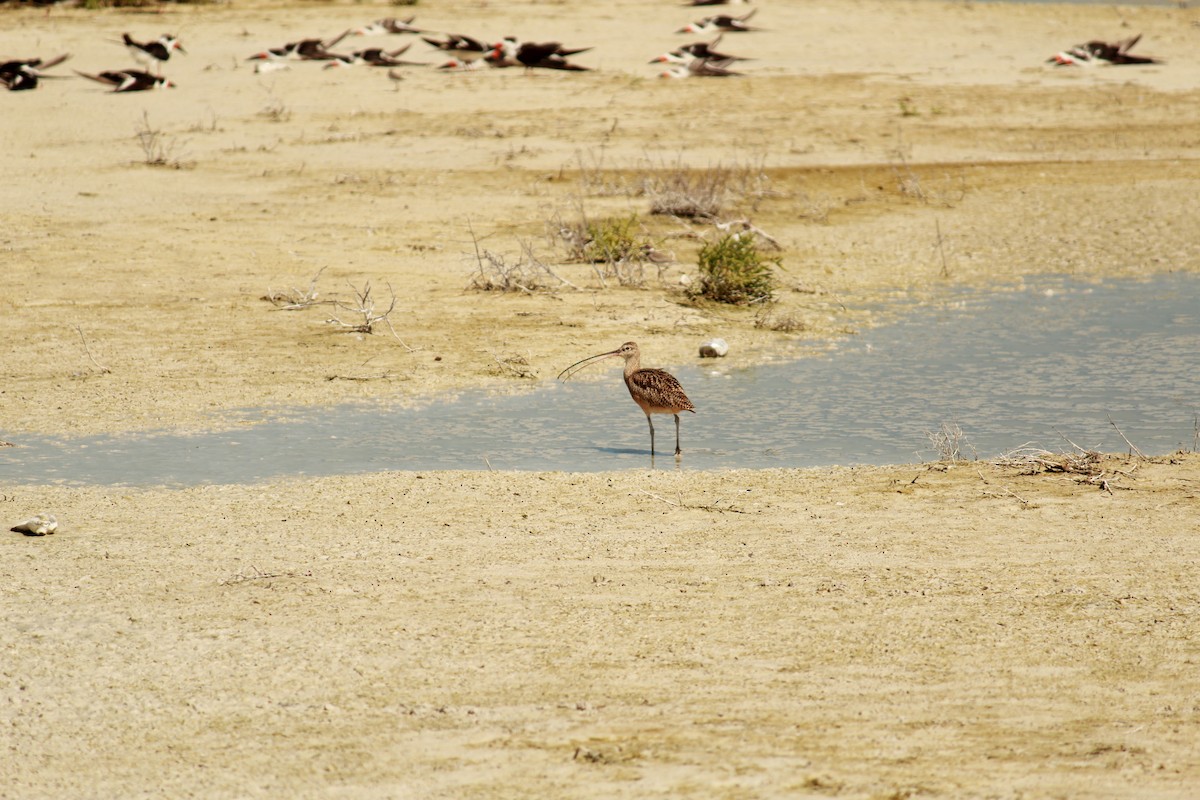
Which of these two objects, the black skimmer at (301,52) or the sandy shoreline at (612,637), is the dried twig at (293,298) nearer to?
the sandy shoreline at (612,637)

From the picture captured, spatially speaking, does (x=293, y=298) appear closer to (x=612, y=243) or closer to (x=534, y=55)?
(x=612, y=243)

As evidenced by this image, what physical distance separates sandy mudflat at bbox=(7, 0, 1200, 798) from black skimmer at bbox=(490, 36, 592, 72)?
727 centimetres

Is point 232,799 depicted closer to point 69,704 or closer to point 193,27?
point 69,704

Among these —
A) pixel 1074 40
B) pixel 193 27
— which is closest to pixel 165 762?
pixel 193 27

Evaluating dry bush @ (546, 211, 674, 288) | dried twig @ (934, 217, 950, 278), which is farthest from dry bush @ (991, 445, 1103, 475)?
dried twig @ (934, 217, 950, 278)

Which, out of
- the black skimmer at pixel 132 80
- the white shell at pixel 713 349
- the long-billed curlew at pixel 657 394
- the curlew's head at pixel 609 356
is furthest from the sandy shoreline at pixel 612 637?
the black skimmer at pixel 132 80

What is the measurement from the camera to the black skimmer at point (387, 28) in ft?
86.5

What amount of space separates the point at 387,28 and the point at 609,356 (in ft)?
59.0

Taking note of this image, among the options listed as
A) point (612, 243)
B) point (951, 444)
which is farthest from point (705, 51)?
point (951, 444)

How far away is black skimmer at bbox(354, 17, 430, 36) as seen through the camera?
26356 mm

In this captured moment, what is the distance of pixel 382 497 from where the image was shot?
25.0 ft

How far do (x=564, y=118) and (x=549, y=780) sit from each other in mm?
16799

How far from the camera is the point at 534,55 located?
78.6 feet

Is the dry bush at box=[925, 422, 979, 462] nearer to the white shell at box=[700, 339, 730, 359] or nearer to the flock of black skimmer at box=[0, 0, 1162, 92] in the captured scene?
the white shell at box=[700, 339, 730, 359]
